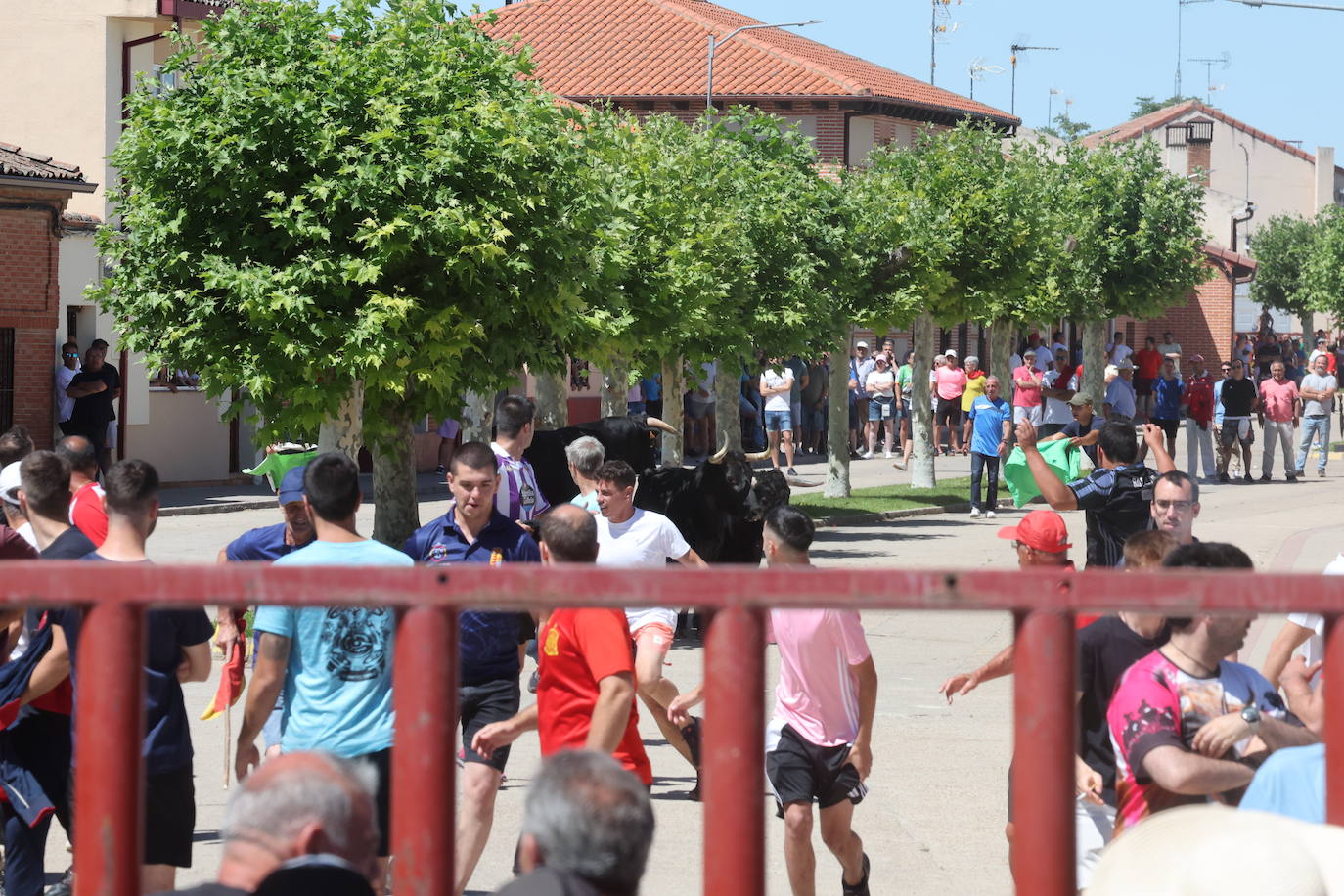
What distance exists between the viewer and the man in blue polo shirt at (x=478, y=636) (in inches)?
235

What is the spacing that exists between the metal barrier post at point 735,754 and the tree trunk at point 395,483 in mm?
10882

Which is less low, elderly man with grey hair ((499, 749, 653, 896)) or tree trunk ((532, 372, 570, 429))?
tree trunk ((532, 372, 570, 429))

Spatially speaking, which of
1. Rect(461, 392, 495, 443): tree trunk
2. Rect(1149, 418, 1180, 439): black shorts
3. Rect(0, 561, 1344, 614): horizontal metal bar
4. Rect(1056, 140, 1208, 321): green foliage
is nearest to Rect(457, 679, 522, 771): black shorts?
Rect(0, 561, 1344, 614): horizontal metal bar

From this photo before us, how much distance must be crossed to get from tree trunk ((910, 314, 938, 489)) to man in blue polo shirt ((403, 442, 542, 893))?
18.6 meters

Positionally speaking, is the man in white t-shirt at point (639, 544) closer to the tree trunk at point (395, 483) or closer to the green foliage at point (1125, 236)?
the tree trunk at point (395, 483)

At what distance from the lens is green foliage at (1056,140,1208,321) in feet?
115

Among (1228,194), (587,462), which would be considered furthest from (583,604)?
(1228,194)

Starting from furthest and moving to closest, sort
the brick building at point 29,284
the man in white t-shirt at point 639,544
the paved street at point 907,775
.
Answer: the brick building at point 29,284
the man in white t-shirt at point 639,544
the paved street at point 907,775

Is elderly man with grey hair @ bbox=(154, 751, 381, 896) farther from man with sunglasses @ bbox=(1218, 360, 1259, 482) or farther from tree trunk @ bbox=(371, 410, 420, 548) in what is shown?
man with sunglasses @ bbox=(1218, 360, 1259, 482)

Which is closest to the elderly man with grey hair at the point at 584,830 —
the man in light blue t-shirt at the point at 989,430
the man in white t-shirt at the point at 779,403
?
the man in light blue t-shirt at the point at 989,430

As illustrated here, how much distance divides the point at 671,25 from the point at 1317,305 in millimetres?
20486

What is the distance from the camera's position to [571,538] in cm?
578

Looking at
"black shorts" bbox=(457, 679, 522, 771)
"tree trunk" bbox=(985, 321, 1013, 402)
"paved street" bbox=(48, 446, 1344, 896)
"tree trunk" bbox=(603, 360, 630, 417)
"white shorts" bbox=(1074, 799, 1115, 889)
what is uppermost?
"tree trunk" bbox=(985, 321, 1013, 402)

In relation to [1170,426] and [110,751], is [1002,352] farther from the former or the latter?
[110,751]
